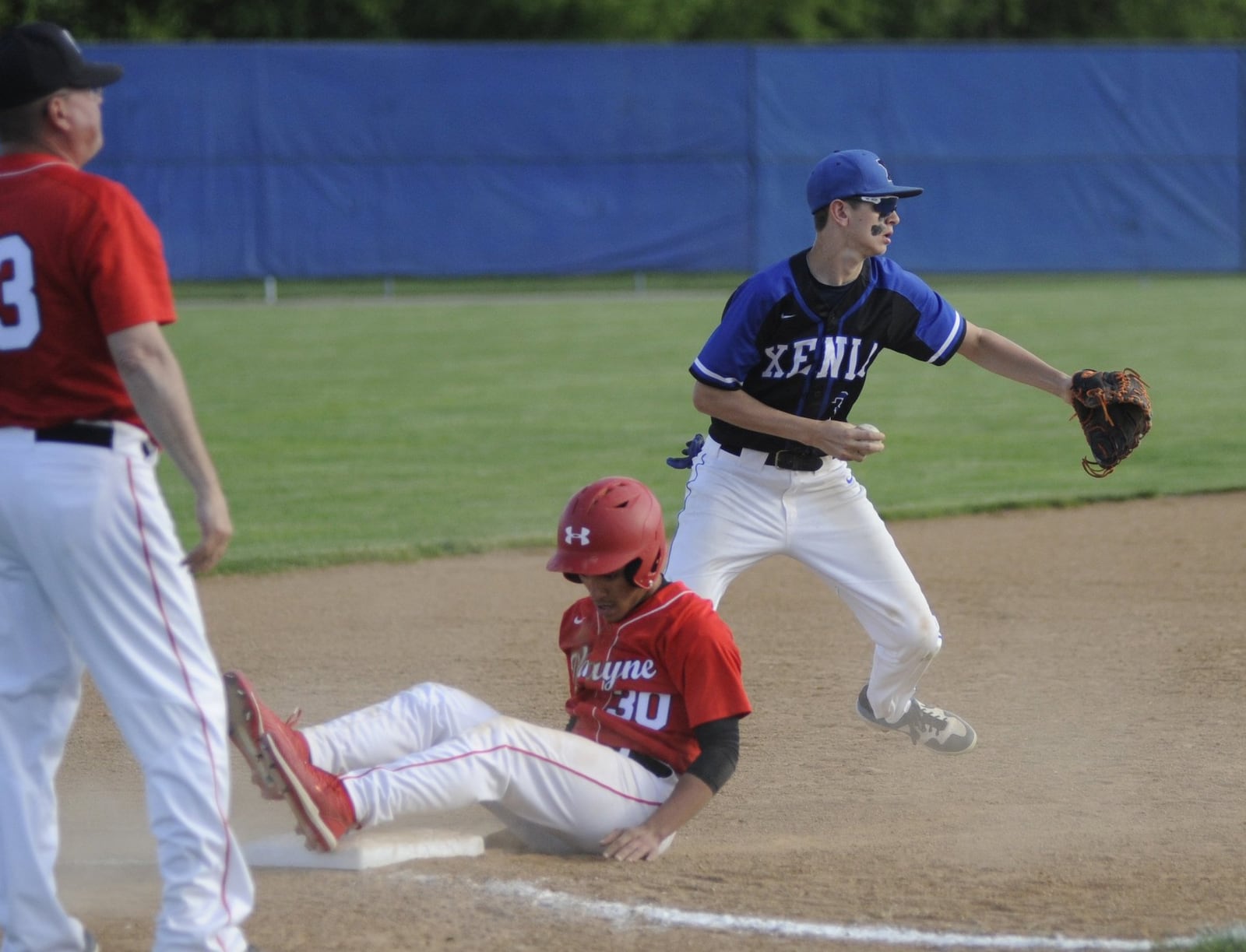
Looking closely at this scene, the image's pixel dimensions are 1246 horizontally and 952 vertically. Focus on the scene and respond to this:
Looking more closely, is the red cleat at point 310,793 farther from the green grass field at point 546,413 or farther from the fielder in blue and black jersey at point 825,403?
the green grass field at point 546,413

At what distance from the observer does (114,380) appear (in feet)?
10.1

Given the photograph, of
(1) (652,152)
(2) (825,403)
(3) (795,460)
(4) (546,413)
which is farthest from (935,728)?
(1) (652,152)

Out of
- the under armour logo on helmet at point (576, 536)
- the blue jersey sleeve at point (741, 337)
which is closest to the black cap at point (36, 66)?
the under armour logo on helmet at point (576, 536)

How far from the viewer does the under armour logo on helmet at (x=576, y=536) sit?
12.9 ft

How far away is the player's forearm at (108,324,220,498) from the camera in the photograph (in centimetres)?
294

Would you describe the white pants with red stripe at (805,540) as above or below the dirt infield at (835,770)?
above

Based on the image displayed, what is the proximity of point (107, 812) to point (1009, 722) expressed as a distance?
2.99 metres

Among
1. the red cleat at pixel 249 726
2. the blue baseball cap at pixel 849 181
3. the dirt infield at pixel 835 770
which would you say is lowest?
the dirt infield at pixel 835 770

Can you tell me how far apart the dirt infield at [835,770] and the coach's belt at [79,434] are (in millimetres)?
1142

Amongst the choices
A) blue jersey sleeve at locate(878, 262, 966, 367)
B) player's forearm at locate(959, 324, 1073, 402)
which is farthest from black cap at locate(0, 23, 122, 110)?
player's forearm at locate(959, 324, 1073, 402)

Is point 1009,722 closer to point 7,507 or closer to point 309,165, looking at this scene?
point 7,507

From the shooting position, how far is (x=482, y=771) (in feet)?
12.4

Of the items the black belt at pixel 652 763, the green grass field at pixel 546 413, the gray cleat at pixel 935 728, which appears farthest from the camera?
the green grass field at pixel 546 413

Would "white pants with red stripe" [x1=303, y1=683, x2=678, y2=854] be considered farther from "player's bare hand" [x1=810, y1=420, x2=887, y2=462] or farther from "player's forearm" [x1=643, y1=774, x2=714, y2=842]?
"player's bare hand" [x1=810, y1=420, x2=887, y2=462]
